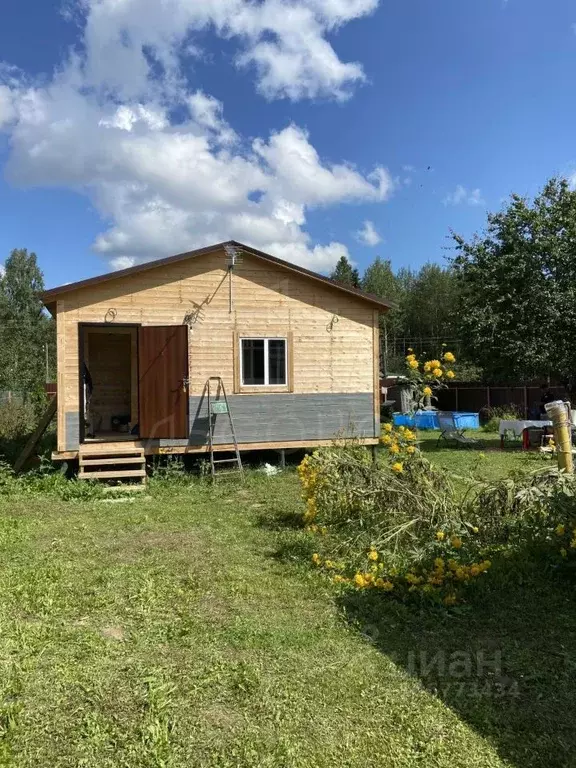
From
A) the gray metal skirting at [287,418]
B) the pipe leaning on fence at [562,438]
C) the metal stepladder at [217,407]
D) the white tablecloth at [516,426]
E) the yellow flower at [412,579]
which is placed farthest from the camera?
the white tablecloth at [516,426]

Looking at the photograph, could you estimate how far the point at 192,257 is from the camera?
33.8 feet

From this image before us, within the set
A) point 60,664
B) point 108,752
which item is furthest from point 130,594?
point 108,752

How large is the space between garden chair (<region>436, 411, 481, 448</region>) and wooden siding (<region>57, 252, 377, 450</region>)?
506cm

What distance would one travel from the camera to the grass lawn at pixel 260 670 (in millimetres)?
2627

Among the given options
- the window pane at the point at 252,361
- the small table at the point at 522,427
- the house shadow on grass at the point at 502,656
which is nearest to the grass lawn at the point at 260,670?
the house shadow on grass at the point at 502,656

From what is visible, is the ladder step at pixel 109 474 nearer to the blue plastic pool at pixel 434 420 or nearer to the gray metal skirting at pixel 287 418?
the gray metal skirting at pixel 287 418

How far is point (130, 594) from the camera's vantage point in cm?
453

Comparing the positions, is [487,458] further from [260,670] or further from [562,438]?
[260,670]

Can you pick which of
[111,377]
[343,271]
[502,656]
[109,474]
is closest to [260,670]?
[502,656]

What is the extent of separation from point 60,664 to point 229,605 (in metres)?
1.30

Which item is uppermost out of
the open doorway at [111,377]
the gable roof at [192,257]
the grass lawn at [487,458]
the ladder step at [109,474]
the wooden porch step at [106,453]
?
the gable roof at [192,257]

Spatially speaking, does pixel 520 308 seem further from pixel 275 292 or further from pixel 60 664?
pixel 60 664

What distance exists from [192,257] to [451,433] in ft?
29.2

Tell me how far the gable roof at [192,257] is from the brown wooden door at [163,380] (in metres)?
1.01
